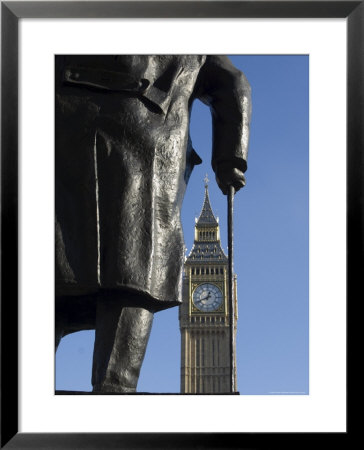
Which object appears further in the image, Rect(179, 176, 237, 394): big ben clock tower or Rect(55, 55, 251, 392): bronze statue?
Rect(179, 176, 237, 394): big ben clock tower

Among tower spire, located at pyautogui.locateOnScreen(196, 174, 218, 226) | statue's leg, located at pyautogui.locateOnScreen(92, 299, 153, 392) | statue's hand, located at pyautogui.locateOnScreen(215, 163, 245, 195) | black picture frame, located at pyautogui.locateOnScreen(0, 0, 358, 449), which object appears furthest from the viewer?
tower spire, located at pyautogui.locateOnScreen(196, 174, 218, 226)

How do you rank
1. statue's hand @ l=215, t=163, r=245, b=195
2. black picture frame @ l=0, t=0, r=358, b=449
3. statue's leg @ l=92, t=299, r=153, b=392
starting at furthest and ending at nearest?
1. statue's hand @ l=215, t=163, r=245, b=195
2. statue's leg @ l=92, t=299, r=153, b=392
3. black picture frame @ l=0, t=0, r=358, b=449

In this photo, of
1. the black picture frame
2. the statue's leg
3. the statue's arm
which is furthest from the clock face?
the black picture frame

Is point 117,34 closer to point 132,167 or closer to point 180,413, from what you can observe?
point 132,167

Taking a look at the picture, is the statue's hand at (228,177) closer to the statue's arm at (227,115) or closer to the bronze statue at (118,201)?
the statue's arm at (227,115)

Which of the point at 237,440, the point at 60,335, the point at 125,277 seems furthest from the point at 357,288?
the point at 60,335

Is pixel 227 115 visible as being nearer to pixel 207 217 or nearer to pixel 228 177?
pixel 228 177

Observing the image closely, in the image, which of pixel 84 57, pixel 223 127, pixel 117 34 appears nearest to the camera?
pixel 117 34

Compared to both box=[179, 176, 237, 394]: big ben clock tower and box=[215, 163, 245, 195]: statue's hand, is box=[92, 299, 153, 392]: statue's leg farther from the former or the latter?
box=[179, 176, 237, 394]: big ben clock tower
